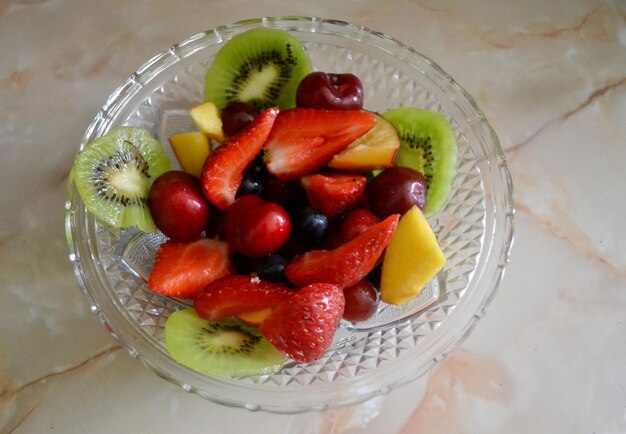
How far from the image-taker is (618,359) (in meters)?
1.26

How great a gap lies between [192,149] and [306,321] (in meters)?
0.41

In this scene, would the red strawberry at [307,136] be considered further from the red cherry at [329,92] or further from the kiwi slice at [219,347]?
the kiwi slice at [219,347]

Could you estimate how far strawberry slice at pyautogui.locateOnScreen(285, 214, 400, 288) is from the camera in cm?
101

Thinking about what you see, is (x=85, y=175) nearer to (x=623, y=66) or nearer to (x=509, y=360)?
(x=509, y=360)

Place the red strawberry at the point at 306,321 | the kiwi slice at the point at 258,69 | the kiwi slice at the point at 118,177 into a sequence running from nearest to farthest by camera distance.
A: the red strawberry at the point at 306,321 → the kiwi slice at the point at 118,177 → the kiwi slice at the point at 258,69

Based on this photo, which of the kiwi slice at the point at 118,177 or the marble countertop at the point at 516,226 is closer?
the kiwi slice at the point at 118,177

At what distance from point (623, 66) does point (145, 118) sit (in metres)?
1.08

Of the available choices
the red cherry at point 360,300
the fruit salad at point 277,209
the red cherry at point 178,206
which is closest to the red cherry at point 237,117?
the fruit salad at point 277,209

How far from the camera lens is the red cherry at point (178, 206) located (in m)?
1.06

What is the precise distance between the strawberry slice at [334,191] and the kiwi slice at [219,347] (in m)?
0.25

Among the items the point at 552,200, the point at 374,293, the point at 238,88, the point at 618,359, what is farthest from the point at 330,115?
the point at 618,359

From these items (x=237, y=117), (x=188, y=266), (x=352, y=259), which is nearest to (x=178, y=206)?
(x=188, y=266)

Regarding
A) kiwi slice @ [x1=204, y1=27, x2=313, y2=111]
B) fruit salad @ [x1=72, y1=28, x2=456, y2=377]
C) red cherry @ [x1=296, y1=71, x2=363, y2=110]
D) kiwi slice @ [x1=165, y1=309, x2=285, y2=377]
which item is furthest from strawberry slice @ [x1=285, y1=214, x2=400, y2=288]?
kiwi slice @ [x1=204, y1=27, x2=313, y2=111]

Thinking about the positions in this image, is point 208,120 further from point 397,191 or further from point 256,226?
point 397,191
